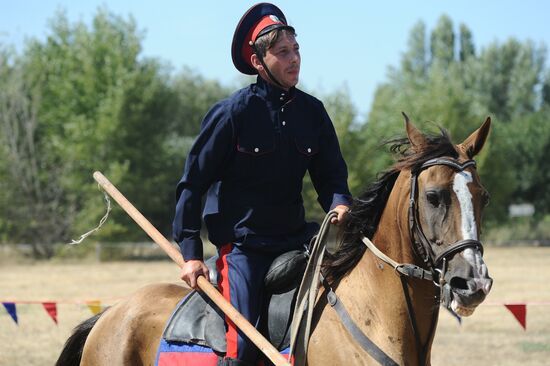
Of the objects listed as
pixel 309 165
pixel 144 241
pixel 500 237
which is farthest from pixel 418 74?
pixel 309 165

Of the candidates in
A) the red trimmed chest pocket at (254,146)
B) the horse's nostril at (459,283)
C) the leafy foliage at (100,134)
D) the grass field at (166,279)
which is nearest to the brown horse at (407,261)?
the horse's nostril at (459,283)

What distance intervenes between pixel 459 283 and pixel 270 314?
50.0 inches

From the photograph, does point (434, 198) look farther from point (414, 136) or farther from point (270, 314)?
point (270, 314)

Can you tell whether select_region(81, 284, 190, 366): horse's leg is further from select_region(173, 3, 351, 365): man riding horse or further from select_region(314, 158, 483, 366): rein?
select_region(314, 158, 483, 366): rein

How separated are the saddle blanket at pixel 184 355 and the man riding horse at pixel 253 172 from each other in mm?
190

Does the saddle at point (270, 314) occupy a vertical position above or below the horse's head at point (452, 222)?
below

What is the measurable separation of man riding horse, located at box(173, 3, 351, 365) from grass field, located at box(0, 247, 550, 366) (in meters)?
4.49

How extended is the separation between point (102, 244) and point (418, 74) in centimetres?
4652

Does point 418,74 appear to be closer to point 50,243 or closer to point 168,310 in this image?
point 50,243

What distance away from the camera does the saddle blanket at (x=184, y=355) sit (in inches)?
191

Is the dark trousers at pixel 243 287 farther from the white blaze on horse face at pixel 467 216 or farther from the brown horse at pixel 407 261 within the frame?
the white blaze on horse face at pixel 467 216

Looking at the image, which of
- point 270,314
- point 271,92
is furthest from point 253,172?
point 270,314

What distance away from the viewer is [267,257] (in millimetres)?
4918

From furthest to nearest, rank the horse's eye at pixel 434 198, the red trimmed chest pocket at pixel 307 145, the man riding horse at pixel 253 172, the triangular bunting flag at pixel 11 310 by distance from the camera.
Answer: the triangular bunting flag at pixel 11 310 < the red trimmed chest pocket at pixel 307 145 < the man riding horse at pixel 253 172 < the horse's eye at pixel 434 198
